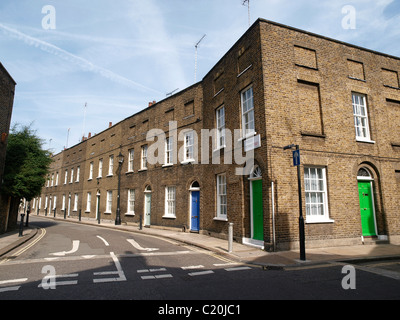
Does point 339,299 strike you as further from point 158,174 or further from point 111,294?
point 158,174

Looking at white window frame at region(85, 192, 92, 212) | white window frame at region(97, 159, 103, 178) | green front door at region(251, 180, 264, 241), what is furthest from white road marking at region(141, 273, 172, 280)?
white window frame at region(85, 192, 92, 212)

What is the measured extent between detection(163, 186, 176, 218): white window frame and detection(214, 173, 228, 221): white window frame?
15.3 feet

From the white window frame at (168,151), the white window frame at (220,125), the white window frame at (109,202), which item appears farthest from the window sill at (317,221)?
the white window frame at (109,202)

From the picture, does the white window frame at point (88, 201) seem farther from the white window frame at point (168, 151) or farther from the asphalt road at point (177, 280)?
the asphalt road at point (177, 280)

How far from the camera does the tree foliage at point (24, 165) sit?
14.7 m

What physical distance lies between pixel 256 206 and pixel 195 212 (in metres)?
5.80

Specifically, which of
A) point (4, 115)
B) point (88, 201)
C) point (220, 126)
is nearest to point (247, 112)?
point (220, 126)

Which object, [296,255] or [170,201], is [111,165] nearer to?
[170,201]

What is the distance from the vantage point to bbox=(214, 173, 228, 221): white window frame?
13.0 metres

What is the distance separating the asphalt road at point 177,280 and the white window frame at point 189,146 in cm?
885

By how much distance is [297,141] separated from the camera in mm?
10281

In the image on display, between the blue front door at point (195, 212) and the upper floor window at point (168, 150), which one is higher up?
the upper floor window at point (168, 150)

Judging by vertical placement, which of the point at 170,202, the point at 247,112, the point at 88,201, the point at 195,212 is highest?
the point at 247,112
